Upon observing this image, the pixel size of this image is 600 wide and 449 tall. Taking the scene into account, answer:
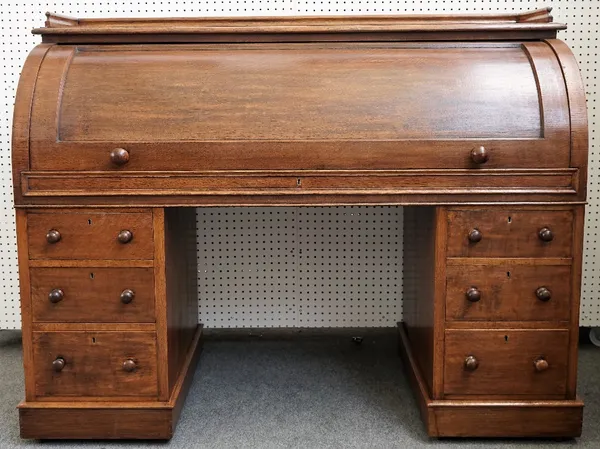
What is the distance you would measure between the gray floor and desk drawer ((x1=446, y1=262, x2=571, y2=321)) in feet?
1.51

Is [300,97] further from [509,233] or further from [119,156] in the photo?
[509,233]

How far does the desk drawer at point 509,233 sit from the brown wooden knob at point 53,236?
130 centimetres

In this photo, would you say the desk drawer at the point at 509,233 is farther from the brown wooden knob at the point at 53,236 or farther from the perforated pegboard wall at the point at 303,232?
the brown wooden knob at the point at 53,236

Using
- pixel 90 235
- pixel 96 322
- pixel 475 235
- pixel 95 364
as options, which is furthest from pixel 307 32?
pixel 95 364

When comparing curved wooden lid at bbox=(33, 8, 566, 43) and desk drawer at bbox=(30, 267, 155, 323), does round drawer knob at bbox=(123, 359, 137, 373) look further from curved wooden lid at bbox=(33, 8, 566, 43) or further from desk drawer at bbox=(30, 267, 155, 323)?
curved wooden lid at bbox=(33, 8, 566, 43)

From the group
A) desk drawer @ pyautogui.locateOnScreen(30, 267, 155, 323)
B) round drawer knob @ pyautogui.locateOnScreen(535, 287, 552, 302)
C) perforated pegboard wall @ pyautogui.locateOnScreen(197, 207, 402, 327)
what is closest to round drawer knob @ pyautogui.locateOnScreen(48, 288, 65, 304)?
desk drawer @ pyautogui.locateOnScreen(30, 267, 155, 323)

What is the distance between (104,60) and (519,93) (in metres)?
1.41

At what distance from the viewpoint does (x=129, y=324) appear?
7.11 ft

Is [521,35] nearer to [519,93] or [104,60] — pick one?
[519,93]

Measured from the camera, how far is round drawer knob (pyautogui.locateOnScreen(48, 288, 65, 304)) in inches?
83.6

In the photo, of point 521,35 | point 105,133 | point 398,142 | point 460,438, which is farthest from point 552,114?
point 105,133

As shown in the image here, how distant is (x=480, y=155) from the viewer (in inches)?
80.1

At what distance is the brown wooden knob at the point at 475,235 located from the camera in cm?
210

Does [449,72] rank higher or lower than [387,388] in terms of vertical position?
higher
